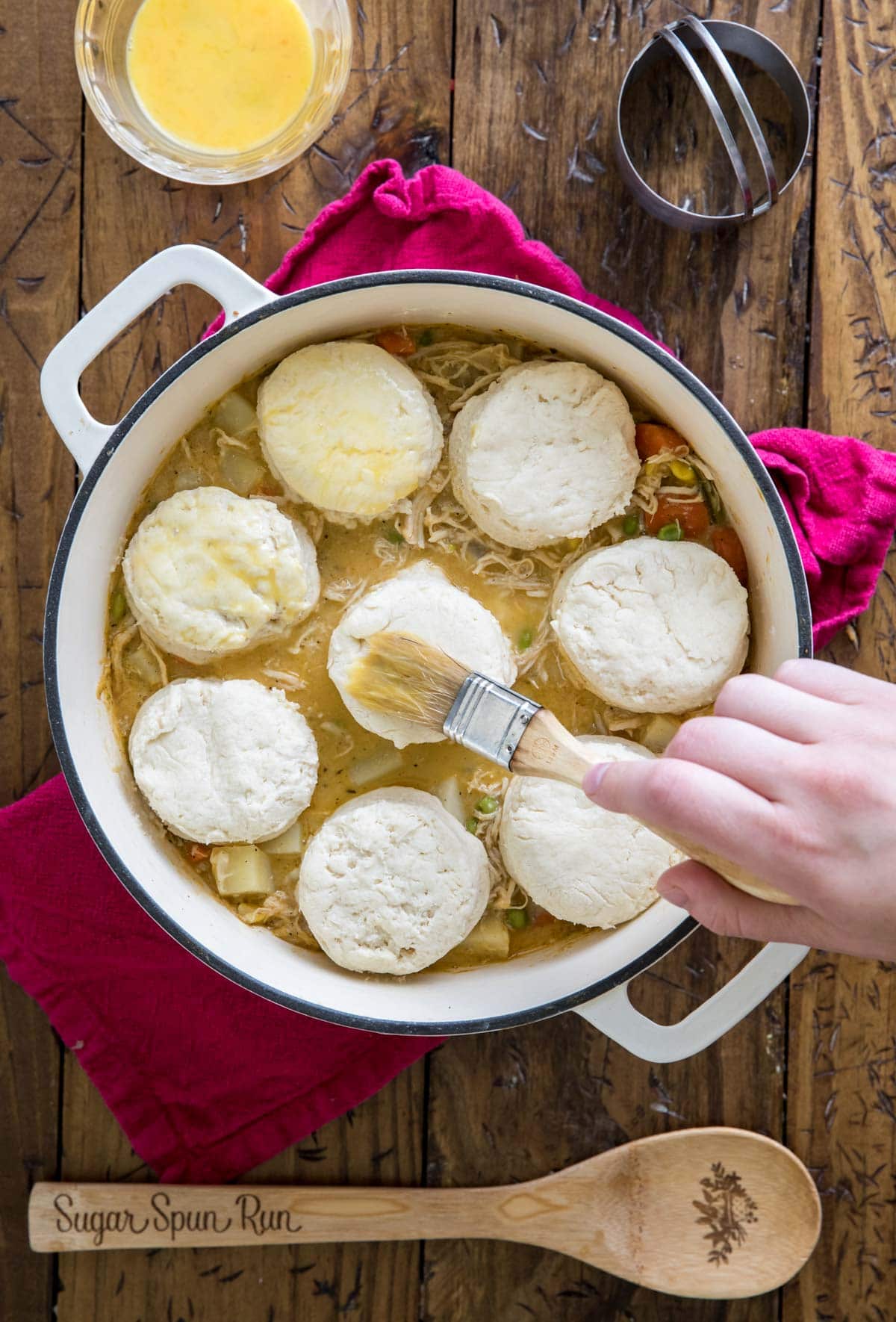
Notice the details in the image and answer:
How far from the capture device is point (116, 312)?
1.96 meters

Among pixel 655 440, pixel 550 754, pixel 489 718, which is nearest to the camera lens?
pixel 550 754

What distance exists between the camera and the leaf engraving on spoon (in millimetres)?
2342

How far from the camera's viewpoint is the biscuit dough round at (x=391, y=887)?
2.17 metres

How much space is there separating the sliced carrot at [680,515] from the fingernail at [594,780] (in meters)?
0.86

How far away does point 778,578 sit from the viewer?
2.11 m

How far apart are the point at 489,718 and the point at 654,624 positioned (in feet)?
1.43

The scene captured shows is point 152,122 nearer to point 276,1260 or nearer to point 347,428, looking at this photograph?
point 347,428

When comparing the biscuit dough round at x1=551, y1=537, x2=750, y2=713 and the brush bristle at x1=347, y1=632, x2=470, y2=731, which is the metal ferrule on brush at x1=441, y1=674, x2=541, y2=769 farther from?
the biscuit dough round at x1=551, y1=537, x2=750, y2=713

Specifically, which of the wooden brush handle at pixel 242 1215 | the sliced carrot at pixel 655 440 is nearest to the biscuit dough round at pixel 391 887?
the wooden brush handle at pixel 242 1215

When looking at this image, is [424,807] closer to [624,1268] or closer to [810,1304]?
[624,1268]

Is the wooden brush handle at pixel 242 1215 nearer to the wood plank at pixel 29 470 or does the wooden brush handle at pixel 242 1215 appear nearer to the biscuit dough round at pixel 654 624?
the wood plank at pixel 29 470

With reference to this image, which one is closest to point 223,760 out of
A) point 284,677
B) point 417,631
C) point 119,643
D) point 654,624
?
point 284,677

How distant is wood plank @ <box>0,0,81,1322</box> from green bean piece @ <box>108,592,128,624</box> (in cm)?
20

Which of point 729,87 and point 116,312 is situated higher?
point 729,87
